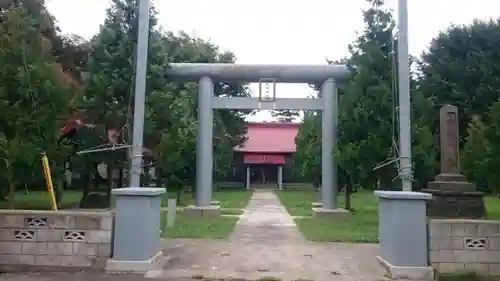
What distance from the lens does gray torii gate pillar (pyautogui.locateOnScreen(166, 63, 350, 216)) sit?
647 inches

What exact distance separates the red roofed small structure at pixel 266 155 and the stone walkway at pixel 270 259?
28.3 m

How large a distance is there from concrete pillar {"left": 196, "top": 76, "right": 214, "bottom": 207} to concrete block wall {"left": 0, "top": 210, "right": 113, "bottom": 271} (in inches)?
370

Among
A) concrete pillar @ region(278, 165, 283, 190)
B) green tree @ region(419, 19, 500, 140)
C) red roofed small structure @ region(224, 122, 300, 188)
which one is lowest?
concrete pillar @ region(278, 165, 283, 190)

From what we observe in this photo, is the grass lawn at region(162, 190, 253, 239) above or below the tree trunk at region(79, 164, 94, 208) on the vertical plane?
below

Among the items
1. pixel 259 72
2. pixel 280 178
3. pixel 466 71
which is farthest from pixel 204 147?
pixel 280 178

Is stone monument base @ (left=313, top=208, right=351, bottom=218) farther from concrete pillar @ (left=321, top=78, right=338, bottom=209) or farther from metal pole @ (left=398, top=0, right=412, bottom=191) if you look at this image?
metal pole @ (left=398, top=0, right=412, bottom=191)

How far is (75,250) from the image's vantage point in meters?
7.23

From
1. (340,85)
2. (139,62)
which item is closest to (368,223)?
(340,85)

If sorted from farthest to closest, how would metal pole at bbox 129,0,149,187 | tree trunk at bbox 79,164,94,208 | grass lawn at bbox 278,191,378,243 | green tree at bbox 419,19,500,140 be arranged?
green tree at bbox 419,19,500,140 → tree trunk at bbox 79,164,94,208 → grass lawn at bbox 278,191,378,243 → metal pole at bbox 129,0,149,187

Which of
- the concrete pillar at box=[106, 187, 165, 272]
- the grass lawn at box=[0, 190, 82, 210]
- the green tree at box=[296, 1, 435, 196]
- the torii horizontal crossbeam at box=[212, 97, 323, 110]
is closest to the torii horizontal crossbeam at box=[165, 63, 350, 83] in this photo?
the torii horizontal crossbeam at box=[212, 97, 323, 110]

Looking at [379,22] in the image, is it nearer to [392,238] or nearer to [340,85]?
[340,85]

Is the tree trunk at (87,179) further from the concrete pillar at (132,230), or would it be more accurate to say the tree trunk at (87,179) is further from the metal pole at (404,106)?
the metal pole at (404,106)

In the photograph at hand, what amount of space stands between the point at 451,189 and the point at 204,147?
726 cm

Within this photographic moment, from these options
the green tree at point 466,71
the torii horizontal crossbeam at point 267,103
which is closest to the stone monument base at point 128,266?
the torii horizontal crossbeam at point 267,103
